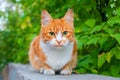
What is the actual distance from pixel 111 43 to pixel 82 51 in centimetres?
92

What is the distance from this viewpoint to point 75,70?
13.3 feet

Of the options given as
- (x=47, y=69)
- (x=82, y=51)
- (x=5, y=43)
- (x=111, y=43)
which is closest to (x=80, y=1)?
(x=82, y=51)

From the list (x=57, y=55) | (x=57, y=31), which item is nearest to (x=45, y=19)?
(x=57, y=31)

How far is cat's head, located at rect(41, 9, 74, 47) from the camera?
3.51 meters

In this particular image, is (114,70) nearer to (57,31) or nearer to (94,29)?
(94,29)

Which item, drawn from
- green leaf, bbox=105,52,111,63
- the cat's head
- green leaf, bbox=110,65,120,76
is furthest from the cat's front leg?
green leaf, bbox=110,65,120,76

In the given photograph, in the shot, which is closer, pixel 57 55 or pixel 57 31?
pixel 57 31

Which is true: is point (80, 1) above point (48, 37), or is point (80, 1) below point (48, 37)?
above

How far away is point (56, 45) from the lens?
3510 mm

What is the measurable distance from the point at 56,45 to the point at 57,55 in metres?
0.20

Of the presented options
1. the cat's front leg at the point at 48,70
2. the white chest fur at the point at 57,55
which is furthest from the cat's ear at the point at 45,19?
the cat's front leg at the point at 48,70

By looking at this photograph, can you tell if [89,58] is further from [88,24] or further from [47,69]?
[47,69]

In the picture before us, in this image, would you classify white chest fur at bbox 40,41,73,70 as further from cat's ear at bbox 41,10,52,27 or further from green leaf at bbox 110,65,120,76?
green leaf at bbox 110,65,120,76

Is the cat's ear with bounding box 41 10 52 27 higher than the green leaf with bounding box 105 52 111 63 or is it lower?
higher
